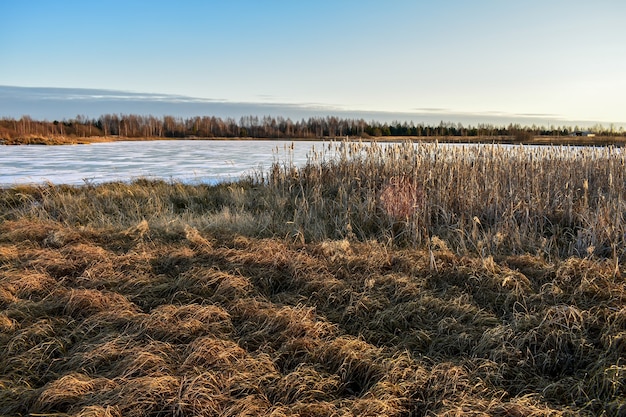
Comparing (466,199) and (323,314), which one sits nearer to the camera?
(323,314)

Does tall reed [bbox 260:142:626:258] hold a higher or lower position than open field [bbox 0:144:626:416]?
higher

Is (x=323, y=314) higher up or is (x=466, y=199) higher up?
(x=466, y=199)

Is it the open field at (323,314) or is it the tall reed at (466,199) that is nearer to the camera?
the open field at (323,314)

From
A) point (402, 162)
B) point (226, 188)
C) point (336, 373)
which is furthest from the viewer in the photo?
point (226, 188)

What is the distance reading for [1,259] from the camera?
4.54 m

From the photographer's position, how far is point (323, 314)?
3.41 metres

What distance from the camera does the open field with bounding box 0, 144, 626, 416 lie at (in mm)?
2410

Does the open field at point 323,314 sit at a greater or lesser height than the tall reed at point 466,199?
lesser

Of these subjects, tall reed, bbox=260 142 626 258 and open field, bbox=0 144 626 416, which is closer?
open field, bbox=0 144 626 416

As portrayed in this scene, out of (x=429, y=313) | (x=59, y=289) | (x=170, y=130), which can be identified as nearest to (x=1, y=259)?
(x=59, y=289)

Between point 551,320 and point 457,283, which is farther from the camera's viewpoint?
point 457,283

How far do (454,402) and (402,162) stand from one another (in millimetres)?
5907

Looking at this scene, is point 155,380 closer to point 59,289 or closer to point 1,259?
point 59,289

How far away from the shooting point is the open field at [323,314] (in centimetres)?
241
